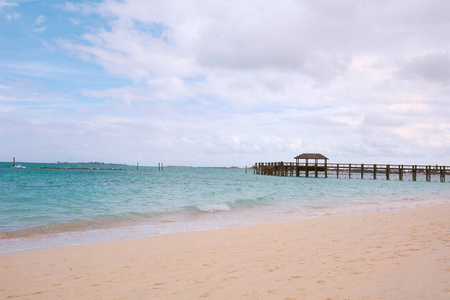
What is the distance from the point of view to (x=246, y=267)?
458cm

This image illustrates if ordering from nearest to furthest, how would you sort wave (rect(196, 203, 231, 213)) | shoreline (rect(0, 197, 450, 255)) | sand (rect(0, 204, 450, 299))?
1. sand (rect(0, 204, 450, 299))
2. shoreline (rect(0, 197, 450, 255))
3. wave (rect(196, 203, 231, 213))

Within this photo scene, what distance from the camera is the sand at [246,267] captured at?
356 centimetres

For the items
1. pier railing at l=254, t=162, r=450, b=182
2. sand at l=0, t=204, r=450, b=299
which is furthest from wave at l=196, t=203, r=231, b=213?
pier railing at l=254, t=162, r=450, b=182

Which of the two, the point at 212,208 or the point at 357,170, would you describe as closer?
the point at 212,208

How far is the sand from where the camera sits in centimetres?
356

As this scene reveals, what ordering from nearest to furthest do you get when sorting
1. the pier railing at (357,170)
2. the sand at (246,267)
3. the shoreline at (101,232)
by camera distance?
the sand at (246,267) < the shoreline at (101,232) < the pier railing at (357,170)

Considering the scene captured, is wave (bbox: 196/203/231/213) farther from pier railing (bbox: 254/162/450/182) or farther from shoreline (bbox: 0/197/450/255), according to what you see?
pier railing (bbox: 254/162/450/182)

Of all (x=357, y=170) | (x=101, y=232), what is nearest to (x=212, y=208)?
(x=101, y=232)

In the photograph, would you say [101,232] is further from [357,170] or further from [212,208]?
[357,170]

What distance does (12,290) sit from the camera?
13.4ft

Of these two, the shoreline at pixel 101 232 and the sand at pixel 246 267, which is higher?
the sand at pixel 246 267

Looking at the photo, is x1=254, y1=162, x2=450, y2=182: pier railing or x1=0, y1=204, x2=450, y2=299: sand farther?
x1=254, y1=162, x2=450, y2=182: pier railing

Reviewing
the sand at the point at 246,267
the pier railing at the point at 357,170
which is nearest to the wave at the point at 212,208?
the sand at the point at 246,267

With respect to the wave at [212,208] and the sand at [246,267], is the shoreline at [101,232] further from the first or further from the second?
the wave at [212,208]
